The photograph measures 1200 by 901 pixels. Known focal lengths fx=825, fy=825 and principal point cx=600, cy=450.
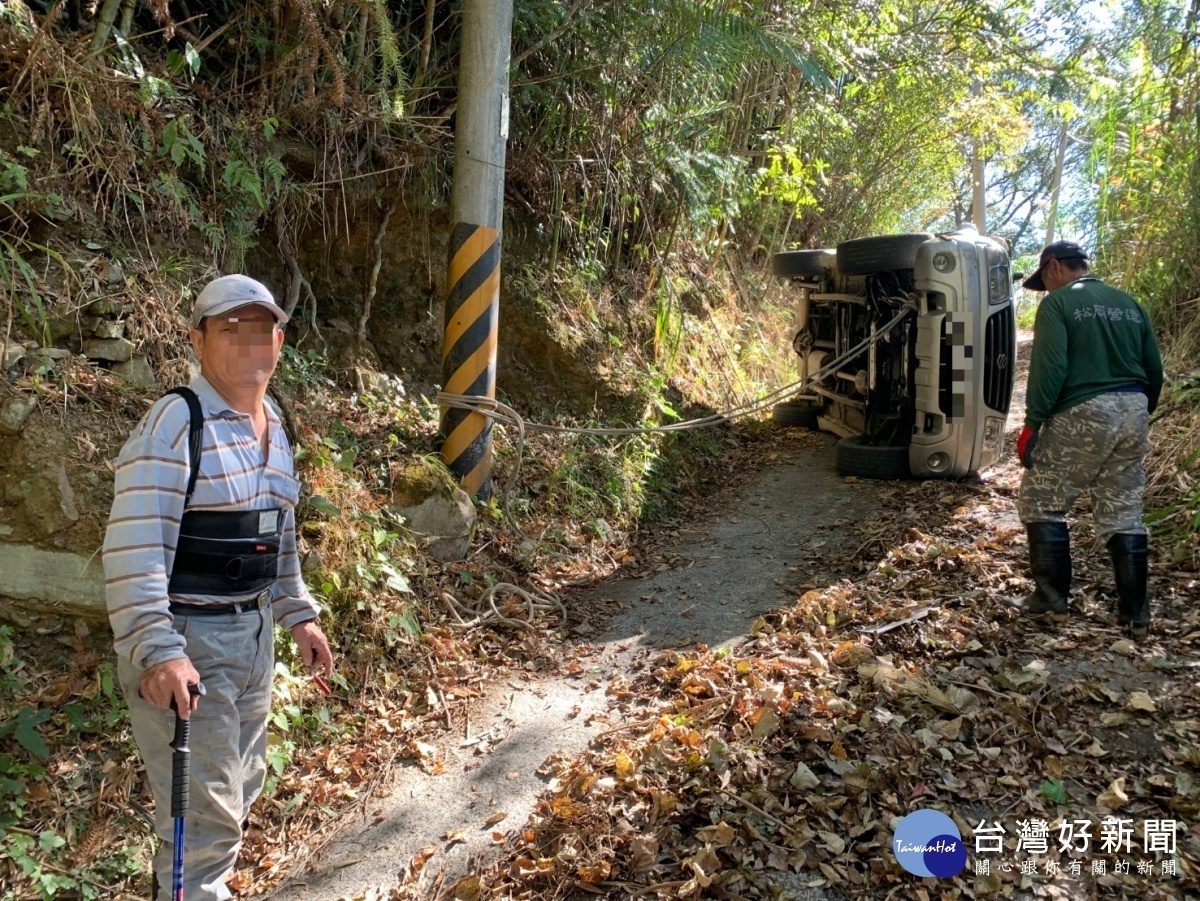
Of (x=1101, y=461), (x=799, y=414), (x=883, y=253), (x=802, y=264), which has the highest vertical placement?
(x=802, y=264)

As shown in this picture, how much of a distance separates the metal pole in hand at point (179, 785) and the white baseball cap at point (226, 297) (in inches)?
38.6

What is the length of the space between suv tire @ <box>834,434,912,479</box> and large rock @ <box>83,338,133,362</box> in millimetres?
5602

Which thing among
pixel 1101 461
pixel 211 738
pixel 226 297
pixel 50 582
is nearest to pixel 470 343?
pixel 50 582

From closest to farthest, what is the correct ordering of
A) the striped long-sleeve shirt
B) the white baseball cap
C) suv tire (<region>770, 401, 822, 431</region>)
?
the striped long-sleeve shirt < the white baseball cap < suv tire (<region>770, 401, 822, 431</region>)

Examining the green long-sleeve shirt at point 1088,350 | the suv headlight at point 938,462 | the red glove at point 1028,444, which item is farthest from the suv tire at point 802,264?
the red glove at point 1028,444

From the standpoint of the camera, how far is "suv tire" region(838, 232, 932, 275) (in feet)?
22.5

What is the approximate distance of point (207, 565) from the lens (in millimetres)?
2240

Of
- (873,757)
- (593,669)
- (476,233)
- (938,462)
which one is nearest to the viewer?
(873,757)

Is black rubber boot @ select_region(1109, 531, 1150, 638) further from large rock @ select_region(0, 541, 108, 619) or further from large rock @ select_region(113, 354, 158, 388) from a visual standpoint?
large rock @ select_region(113, 354, 158, 388)

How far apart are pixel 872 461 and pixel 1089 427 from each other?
3.04 metres

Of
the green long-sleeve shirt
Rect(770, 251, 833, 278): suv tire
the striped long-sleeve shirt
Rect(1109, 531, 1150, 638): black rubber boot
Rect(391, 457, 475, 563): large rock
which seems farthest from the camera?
Rect(770, 251, 833, 278): suv tire

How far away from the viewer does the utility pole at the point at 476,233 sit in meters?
5.07

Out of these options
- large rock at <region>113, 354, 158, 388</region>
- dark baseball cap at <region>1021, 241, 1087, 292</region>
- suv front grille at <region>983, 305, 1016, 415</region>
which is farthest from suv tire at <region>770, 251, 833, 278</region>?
large rock at <region>113, 354, 158, 388</region>

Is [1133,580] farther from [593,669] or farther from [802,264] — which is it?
[802,264]
